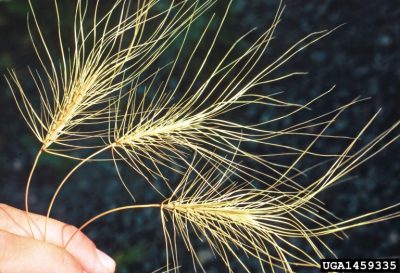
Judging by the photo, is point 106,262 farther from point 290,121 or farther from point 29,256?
point 290,121

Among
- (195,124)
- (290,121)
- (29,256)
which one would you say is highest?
(195,124)

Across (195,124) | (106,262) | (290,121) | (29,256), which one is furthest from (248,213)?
(290,121)

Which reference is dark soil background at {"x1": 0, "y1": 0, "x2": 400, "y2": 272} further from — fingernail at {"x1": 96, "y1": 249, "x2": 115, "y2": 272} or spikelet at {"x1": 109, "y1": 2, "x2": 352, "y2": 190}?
fingernail at {"x1": 96, "y1": 249, "x2": 115, "y2": 272}

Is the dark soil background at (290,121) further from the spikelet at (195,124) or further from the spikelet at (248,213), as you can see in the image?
the spikelet at (248,213)

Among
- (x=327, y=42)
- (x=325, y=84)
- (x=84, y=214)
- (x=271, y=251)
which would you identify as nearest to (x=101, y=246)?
(x=84, y=214)

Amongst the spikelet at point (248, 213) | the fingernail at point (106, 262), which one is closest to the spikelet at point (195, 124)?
the spikelet at point (248, 213)

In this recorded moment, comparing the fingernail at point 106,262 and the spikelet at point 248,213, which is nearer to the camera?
the spikelet at point 248,213

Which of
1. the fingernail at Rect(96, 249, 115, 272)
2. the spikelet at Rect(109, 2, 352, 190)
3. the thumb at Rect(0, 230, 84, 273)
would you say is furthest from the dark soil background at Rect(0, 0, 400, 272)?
the thumb at Rect(0, 230, 84, 273)
